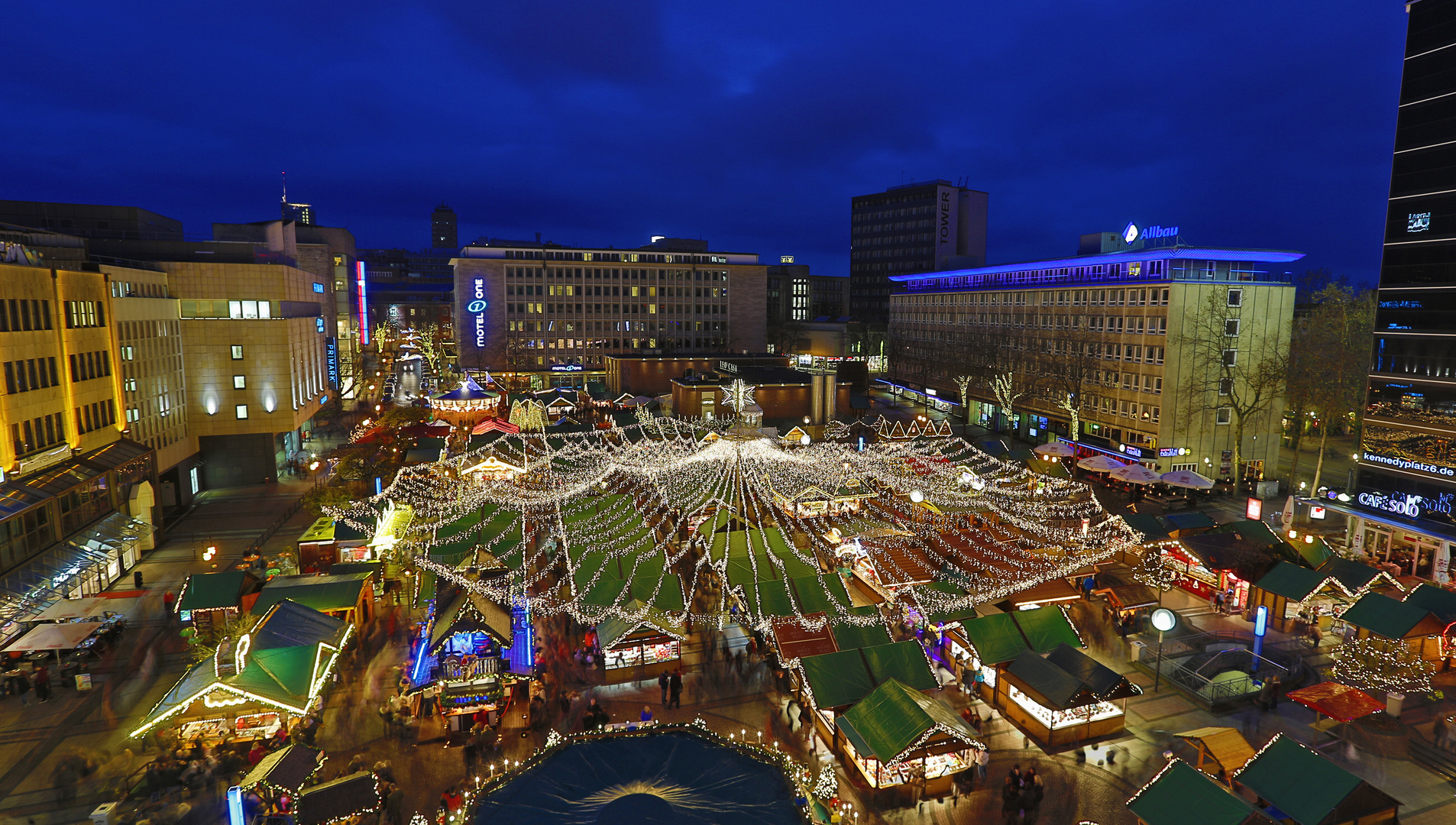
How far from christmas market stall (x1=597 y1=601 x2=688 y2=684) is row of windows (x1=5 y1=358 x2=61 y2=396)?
1995 cm

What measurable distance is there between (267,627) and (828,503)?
64.7 ft

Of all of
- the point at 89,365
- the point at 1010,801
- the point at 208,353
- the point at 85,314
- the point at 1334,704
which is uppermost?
the point at 85,314

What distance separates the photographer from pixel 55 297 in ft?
81.5

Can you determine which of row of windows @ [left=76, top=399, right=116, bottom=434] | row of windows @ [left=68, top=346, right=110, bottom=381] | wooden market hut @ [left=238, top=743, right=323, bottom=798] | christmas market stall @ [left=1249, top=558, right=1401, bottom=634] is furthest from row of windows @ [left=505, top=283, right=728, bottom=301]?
wooden market hut @ [left=238, top=743, right=323, bottom=798]

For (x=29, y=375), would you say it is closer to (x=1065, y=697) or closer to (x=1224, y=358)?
(x=1065, y=697)

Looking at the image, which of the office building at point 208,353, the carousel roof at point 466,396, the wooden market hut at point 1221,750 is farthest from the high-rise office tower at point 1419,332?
the office building at point 208,353

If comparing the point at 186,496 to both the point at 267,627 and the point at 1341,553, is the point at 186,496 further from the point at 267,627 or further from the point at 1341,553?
the point at 1341,553

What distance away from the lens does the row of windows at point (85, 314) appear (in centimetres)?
2562

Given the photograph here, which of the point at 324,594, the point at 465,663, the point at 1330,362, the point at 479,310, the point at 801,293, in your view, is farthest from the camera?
the point at 801,293

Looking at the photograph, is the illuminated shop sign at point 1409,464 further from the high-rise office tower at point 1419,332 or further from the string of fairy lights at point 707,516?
the string of fairy lights at point 707,516

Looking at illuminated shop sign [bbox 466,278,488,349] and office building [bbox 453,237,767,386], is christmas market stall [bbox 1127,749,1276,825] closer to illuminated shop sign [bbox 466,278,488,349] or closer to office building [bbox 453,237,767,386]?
office building [bbox 453,237,767,386]

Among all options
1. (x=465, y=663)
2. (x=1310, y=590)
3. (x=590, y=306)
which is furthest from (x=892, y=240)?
(x=465, y=663)

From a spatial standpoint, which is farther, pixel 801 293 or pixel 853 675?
pixel 801 293

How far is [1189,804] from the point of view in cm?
1140
